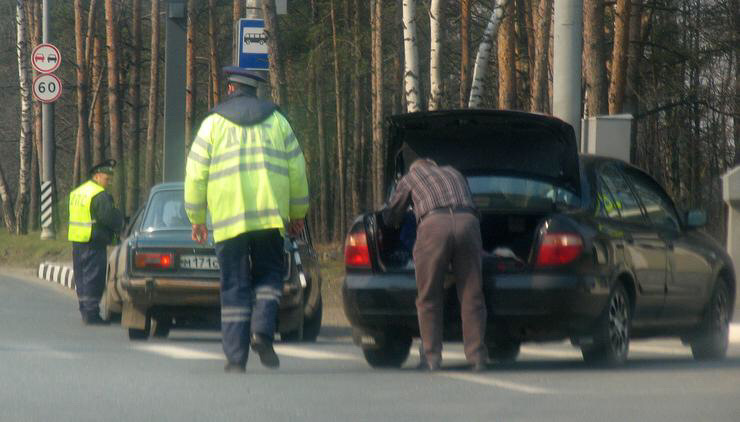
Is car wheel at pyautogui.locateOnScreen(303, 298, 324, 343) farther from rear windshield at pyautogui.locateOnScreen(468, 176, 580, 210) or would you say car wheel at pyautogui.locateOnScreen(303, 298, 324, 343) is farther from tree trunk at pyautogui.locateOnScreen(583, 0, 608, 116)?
tree trunk at pyautogui.locateOnScreen(583, 0, 608, 116)

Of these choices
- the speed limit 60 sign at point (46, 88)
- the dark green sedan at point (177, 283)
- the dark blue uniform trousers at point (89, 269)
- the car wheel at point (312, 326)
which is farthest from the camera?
the speed limit 60 sign at point (46, 88)

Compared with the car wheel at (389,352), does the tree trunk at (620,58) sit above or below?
above

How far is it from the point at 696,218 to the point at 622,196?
2.77ft

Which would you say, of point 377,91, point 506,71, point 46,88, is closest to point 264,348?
point 506,71

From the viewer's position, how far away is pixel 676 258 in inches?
436

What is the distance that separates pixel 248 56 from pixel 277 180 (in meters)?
9.54

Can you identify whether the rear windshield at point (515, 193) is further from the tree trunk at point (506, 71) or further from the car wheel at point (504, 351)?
Answer: the tree trunk at point (506, 71)

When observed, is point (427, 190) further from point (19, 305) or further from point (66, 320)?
point (19, 305)

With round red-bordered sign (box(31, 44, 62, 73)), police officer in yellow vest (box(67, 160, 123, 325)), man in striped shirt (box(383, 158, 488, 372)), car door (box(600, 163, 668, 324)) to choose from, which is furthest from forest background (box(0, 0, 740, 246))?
man in striped shirt (box(383, 158, 488, 372))

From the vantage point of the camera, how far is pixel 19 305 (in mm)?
18031

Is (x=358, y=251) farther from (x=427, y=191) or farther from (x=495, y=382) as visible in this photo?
(x=495, y=382)

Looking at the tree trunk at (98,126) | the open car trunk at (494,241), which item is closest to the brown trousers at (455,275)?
→ the open car trunk at (494,241)

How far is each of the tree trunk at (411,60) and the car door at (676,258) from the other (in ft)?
42.9

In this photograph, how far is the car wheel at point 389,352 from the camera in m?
10.5
